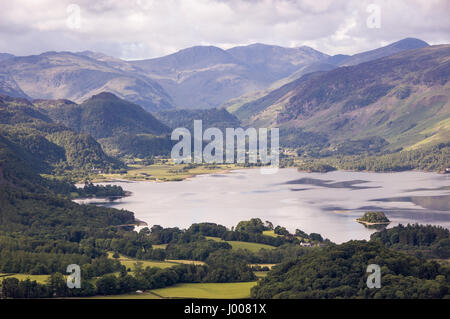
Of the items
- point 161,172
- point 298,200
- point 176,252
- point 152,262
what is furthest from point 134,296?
point 161,172

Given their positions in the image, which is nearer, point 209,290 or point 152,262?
point 209,290

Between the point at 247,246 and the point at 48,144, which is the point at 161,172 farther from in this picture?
the point at 247,246

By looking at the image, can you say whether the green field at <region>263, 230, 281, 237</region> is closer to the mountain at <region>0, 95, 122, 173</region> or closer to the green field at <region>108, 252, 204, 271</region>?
the green field at <region>108, 252, 204, 271</region>

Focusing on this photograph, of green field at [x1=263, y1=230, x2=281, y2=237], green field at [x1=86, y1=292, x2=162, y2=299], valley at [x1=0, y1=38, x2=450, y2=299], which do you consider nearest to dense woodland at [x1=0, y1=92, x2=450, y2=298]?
valley at [x1=0, y1=38, x2=450, y2=299]

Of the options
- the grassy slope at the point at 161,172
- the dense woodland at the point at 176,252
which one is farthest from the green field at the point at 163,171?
the dense woodland at the point at 176,252

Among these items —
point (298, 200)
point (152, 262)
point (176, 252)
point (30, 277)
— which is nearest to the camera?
point (30, 277)
